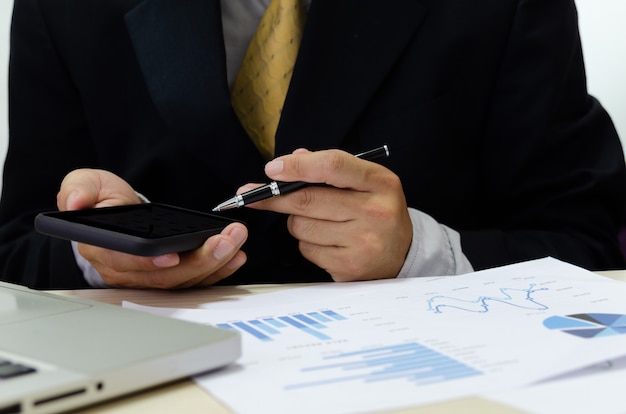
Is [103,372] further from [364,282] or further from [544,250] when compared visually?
[544,250]

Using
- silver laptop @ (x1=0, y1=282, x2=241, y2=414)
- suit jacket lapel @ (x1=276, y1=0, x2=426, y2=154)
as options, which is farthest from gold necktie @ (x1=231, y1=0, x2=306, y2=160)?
silver laptop @ (x1=0, y1=282, x2=241, y2=414)

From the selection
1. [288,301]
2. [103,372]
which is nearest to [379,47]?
[288,301]

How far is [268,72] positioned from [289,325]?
0.47 metres

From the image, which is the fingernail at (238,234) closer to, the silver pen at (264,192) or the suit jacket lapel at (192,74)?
the silver pen at (264,192)

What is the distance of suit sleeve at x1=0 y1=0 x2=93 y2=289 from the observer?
3.23 feet

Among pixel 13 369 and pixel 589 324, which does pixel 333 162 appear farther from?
pixel 13 369

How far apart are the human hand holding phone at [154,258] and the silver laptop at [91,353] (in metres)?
0.14

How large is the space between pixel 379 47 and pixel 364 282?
0.34 m

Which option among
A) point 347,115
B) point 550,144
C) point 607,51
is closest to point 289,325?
point 347,115

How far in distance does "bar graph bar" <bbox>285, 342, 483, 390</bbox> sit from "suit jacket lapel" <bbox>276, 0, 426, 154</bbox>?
48cm

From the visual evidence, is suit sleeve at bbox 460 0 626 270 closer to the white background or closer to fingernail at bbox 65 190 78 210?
fingernail at bbox 65 190 78 210

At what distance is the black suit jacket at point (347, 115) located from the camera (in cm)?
90

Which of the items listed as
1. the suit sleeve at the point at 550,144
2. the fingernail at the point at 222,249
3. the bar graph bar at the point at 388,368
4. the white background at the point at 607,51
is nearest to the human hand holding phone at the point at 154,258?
the fingernail at the point at 222,249

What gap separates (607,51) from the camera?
1.58 m
